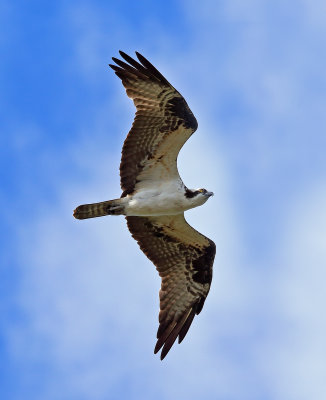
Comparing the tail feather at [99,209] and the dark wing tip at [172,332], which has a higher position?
the tail feather at [99,209]

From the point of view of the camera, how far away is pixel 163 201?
50.2ft

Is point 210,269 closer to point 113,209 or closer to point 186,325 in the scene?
point 186,325

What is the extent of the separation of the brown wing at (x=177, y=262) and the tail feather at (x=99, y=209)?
0.75m

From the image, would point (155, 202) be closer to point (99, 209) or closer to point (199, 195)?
point (199, 195)

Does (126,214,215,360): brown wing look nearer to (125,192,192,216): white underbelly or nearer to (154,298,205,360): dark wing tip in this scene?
(154,298,205,360): dark wing tip

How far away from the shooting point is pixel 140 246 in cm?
1608

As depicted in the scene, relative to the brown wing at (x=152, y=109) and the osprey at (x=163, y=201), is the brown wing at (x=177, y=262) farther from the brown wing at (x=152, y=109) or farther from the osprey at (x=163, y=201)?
the brown wing at (x=152, y=109)

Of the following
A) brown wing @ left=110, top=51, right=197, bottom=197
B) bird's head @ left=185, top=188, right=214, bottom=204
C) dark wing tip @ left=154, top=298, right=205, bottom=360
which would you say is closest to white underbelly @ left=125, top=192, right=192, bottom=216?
bird's head @ left=185, top=188, right=214, bottom=204

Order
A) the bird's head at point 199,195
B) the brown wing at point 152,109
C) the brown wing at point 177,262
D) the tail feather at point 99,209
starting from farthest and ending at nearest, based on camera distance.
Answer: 1. the brown wing at point 177,262
2. the bird's head at point 199,195
3. the tail feather at point 99,209
4. the brown wing at point 152,109

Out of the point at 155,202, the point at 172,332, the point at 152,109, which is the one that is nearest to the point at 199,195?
the point at 155,202

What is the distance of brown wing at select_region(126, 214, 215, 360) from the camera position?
15883 millimetres

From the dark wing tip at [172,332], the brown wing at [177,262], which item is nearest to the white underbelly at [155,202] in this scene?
the brown wing at [177,262]

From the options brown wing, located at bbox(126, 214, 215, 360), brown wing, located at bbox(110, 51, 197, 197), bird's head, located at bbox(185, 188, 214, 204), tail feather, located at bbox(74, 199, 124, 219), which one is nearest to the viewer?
brown wing, located at bbox(110, 51, 197, 197)

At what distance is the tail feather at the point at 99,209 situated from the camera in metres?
15.0
